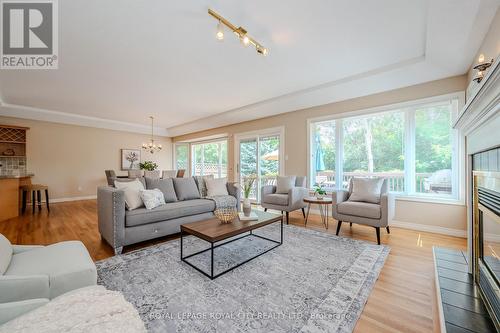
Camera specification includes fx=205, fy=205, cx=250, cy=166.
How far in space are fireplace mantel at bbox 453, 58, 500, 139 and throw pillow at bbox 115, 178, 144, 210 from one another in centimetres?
331

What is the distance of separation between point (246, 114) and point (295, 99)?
1.58m

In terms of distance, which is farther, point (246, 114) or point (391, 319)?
point (246, 114)

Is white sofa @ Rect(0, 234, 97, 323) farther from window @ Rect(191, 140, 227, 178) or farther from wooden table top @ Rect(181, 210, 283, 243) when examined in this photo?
window @ Rect(191, 140, 227, 178)

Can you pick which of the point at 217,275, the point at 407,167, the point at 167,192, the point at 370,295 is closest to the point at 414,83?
the point at 407,167

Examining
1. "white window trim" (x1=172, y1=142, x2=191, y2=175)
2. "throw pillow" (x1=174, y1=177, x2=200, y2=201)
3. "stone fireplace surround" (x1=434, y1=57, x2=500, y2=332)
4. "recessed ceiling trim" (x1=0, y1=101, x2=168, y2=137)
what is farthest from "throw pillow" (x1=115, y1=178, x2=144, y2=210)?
"white window trim" (x1=172, y1=142, x2=191, y2=175)

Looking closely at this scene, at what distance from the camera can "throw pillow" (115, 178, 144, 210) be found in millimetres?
2685

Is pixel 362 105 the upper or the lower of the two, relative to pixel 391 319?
upper

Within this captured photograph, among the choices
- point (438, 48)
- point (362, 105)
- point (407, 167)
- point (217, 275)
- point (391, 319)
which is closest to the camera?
point (391, 319)

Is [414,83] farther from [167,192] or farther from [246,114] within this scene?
[167,192]

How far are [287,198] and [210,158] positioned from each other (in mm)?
4742

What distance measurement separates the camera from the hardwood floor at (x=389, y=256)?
1.43 m

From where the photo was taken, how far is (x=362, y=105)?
4.07 metres
